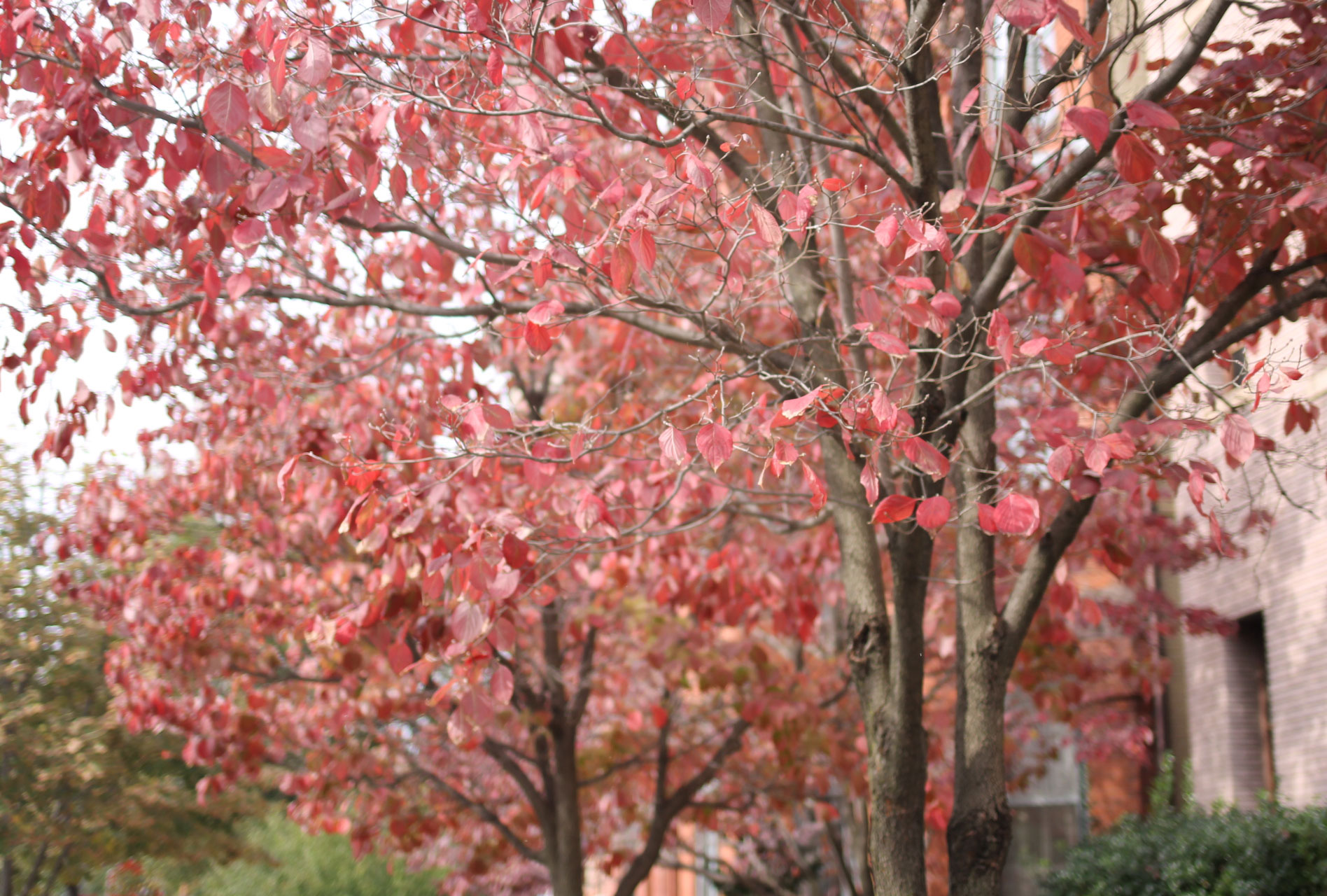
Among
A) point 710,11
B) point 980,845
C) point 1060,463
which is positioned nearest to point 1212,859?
point 980,845

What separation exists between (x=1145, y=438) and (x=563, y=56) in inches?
102

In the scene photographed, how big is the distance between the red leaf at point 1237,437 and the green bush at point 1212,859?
502 cm

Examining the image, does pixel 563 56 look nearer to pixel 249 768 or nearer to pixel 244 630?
pixel 244 630

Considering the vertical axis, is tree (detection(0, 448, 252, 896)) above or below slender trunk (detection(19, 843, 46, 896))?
above

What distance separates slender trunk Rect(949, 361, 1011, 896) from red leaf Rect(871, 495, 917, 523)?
0.96 meters

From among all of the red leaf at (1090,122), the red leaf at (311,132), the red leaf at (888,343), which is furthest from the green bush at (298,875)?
the red leaf at (1090,122)

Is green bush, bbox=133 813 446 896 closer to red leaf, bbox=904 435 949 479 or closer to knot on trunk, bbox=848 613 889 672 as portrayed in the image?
knot on trunk, bbox=848 613 889 672

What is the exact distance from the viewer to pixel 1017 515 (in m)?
3.37

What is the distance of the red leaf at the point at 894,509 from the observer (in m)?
3.43

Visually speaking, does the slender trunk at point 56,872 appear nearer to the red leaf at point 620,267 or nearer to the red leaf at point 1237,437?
the red leaf at point 620,267

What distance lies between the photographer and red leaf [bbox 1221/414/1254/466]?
3410 mm

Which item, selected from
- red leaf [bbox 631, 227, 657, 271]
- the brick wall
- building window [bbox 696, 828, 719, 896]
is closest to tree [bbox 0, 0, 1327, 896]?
red leaf [bbox 631, 227, 657, 271]

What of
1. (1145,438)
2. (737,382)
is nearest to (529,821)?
(737,382)

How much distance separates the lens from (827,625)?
11.1 metres
